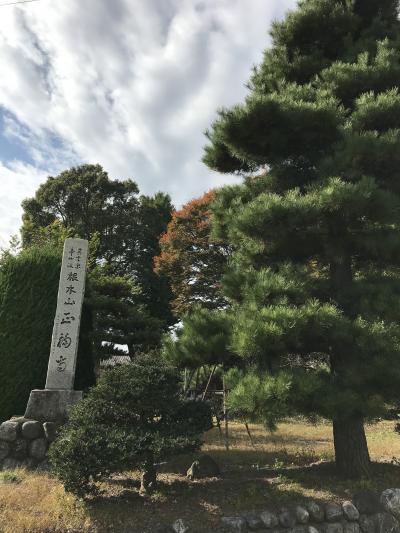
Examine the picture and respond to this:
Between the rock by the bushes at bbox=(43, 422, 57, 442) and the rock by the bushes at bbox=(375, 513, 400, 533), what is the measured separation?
162 inches

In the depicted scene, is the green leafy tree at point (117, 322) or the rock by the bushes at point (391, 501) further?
the green leafy tree at point (117, 322)

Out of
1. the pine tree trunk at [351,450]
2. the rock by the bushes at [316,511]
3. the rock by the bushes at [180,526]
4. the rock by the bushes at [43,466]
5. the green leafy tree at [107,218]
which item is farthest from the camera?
the green leafy tree at [107,218]

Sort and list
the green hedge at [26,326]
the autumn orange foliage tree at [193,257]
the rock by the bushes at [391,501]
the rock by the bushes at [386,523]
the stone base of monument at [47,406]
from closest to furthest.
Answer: the rock by the bushes at [386,523] → the rock by the bushes at [391,501] → the stone base of monument at [47,406] → the green hedge at [26,326] → the autumn orange foliage tree at [193,257]

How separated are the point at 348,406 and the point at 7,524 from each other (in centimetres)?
335

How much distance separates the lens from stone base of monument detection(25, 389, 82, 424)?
19.6 ft

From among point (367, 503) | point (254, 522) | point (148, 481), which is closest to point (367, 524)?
point (367, 503)

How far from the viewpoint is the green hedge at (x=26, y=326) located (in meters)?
6.58

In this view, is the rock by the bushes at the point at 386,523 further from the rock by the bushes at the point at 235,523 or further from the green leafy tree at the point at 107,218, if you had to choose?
the green leafy tree at the point at 107,218

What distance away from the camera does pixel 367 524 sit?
4207 millimetres

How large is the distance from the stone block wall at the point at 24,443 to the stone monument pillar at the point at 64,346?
0.53 feet

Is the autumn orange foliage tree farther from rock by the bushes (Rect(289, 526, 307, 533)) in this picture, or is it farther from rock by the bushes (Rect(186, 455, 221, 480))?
rock by the bushes (Rect(289, 526, 307, 533))

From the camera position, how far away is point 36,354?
674 centimetres

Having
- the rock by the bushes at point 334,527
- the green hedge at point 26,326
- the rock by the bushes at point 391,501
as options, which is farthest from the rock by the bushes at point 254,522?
the green hedge at point 26,326

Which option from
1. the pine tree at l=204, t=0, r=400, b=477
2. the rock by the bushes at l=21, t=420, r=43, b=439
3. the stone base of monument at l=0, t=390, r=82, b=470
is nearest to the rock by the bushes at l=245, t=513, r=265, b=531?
the pine tree at l=204, t=0, r=400, b=477
